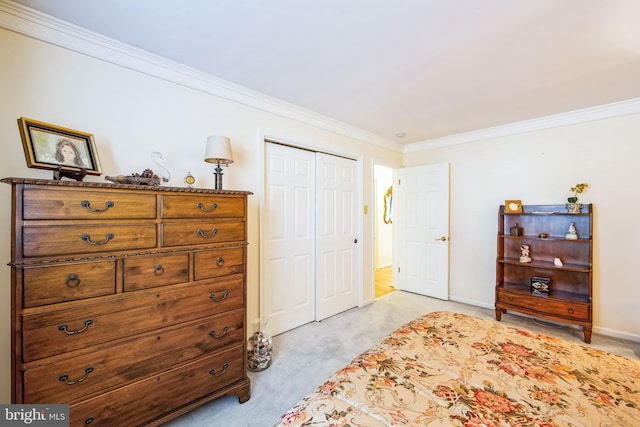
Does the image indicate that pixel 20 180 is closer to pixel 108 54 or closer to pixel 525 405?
pixel 108 54

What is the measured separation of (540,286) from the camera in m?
3.07

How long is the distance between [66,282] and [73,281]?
0.02m

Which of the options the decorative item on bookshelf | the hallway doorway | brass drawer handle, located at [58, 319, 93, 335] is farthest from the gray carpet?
the hallway doorway

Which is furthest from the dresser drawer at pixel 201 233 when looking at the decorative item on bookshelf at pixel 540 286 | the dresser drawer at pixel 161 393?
the decorative item on bookshelf at pixel 540 286

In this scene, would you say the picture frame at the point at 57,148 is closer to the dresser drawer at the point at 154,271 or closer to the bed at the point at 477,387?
the dresser drawer at the point at 154,271

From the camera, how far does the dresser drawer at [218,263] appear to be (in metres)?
1.70

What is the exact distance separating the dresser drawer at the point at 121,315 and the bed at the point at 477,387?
94 centimetres

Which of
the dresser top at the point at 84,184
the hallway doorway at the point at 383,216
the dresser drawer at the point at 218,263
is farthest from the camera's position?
the hallway doorway at the point at 383,216

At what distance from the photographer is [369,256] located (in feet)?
12.9

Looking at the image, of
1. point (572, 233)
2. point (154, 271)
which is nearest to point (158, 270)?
point (154, 271)

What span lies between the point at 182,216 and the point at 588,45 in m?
2.90

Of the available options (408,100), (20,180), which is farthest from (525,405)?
(408,100)

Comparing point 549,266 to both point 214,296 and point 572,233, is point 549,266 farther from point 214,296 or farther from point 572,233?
point 214,296

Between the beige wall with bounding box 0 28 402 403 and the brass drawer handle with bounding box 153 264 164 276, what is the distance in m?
0.81
